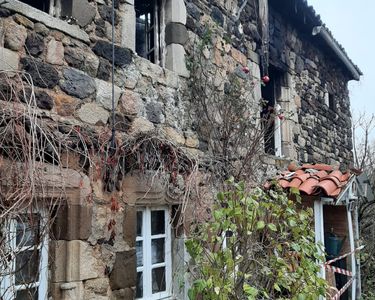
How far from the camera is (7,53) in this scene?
8.76 feet

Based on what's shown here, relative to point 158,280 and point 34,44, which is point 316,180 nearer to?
point 158,280

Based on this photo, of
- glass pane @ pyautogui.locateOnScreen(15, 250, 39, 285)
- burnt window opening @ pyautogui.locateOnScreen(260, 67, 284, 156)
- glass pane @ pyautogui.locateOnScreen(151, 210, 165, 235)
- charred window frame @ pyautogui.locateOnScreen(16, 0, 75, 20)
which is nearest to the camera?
glass pane @ pyautogui.locateOnScreen(15, 250, 39, 285)

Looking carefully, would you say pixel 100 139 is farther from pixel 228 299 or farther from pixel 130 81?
pixel 228 299

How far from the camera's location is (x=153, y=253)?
373 centimetres

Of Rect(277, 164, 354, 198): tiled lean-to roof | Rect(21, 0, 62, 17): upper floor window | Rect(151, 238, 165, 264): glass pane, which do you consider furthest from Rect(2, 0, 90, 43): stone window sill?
Rect(277, 164, 354, 198): tiled lean-to roof

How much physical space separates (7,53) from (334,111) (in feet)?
23.4

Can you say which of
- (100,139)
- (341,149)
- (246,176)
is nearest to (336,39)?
(341,149)

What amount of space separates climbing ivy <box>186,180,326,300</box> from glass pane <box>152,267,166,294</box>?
16.1 inches

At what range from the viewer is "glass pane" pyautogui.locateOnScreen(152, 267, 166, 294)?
3703mm

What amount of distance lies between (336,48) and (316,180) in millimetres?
3990

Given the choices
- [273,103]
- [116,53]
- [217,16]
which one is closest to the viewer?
[116,53]

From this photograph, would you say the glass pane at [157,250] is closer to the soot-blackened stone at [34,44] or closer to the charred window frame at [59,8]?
the soot-blackened stone at [34,44]

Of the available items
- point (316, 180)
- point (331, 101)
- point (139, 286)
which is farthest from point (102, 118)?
point (331, 101)

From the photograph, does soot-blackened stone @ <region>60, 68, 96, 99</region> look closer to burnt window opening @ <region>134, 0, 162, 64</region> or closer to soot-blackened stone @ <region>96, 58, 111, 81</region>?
soot-blackened stone @ <region>96, 58, 111, 81</region>
